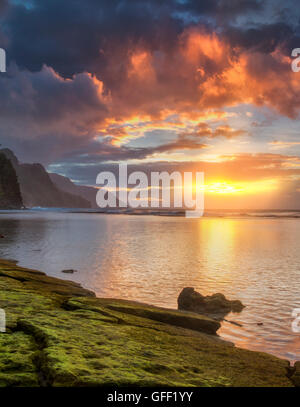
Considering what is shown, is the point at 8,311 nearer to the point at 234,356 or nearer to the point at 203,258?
the point at 234,356

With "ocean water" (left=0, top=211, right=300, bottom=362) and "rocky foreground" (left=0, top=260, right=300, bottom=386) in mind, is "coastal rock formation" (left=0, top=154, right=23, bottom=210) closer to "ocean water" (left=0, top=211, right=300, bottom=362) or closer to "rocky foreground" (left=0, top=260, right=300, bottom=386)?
"ocean water" (left=0, top=211, right=300, bottom=362)

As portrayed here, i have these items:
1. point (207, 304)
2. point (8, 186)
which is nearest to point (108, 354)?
point (207, 304)

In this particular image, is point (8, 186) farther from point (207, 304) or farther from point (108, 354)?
point (108, 354)

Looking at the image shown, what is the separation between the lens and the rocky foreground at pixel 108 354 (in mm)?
A: 4418

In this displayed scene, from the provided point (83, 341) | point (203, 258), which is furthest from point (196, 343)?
point (203, 258)

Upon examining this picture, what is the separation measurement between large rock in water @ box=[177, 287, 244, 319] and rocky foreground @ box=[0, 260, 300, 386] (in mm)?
4335

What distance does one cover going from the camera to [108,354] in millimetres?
5238

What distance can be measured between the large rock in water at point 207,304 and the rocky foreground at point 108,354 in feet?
14.2

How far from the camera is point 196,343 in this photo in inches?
277

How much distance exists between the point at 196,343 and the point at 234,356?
0.89m

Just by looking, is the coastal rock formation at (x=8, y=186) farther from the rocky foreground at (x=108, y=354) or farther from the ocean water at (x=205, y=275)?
the rocky foreground at (x=108, y=354)

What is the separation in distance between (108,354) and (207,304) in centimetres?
830

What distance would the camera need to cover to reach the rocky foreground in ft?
14.5

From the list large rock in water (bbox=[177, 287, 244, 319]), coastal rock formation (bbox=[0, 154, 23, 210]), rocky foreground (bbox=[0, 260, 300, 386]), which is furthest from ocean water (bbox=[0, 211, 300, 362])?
coastal rock formation (bbox=[0, 154, 23, 210])
